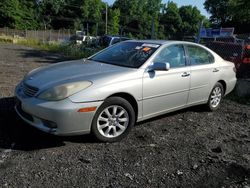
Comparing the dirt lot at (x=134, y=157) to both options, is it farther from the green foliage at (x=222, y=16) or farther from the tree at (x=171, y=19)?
the tree at (x=171, y=19)

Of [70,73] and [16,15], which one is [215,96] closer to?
[70,73]

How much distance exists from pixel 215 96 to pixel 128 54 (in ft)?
7.47

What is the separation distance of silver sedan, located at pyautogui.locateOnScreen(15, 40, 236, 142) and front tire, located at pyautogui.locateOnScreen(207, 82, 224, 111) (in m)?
0.19

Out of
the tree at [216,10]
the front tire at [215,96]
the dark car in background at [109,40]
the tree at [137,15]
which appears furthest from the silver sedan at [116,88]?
the tree at [216,10]

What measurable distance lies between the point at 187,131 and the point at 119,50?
1839 millimetres

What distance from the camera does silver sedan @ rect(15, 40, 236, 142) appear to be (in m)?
4.12

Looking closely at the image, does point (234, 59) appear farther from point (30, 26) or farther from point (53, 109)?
point (30, 26)

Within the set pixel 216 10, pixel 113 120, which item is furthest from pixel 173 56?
pixel 216 10

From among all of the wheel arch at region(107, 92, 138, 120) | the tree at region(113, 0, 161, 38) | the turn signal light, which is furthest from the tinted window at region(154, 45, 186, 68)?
the tree at region(113, 0, 161, 38)

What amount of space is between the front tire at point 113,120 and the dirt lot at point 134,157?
14cm

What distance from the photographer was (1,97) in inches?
257

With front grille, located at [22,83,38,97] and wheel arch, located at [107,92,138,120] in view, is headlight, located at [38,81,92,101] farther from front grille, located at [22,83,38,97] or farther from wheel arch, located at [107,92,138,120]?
wheel arch, located at [107,92,138,120]

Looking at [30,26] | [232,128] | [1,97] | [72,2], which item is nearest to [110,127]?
[232,128]

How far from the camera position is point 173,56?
554 cm
